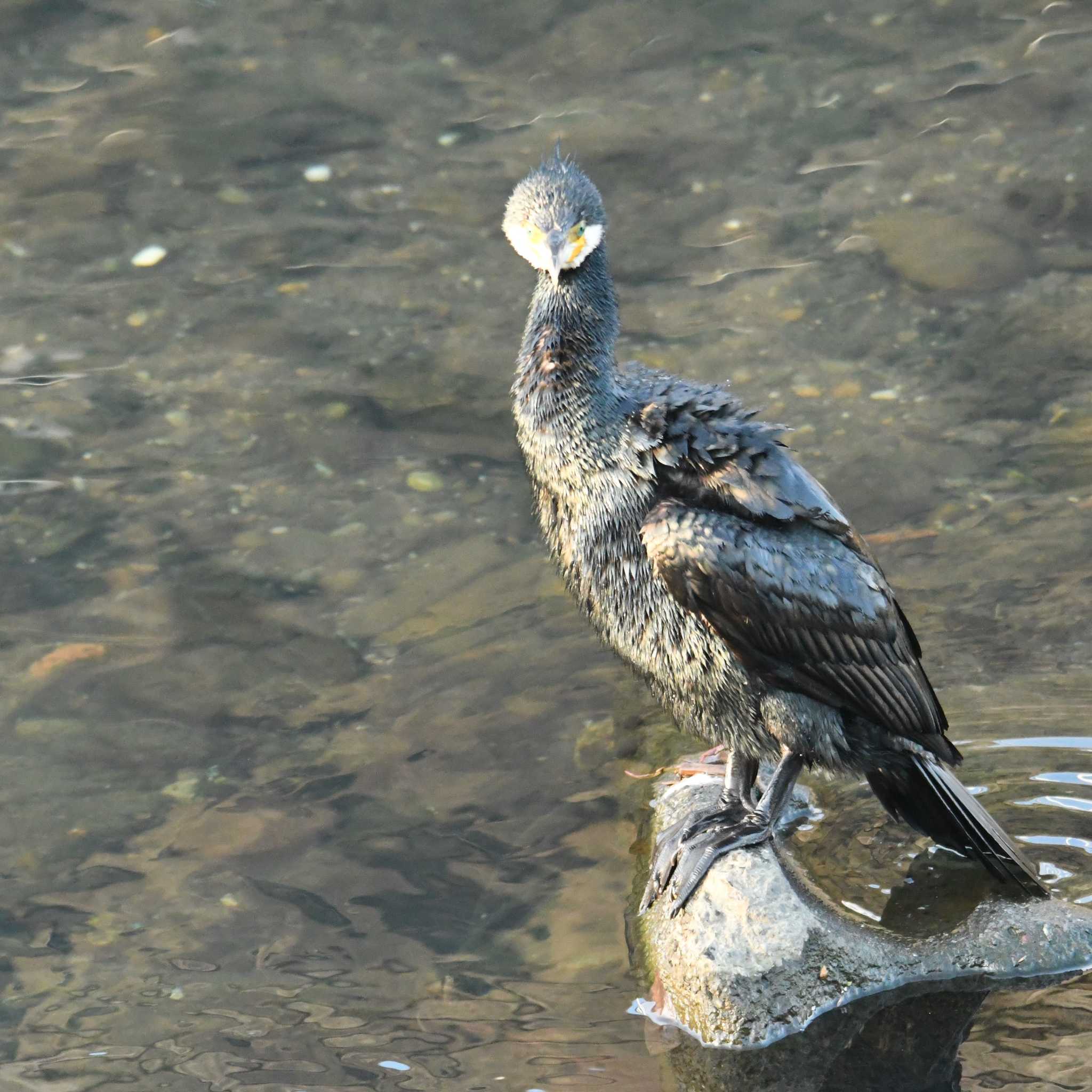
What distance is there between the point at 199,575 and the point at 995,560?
10.6 ft

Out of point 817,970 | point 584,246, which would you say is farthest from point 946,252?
point 817,970

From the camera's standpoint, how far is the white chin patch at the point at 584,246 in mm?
4859

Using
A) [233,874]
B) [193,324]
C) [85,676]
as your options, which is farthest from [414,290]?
[233,874]

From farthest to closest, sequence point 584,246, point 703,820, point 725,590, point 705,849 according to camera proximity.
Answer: point 584,246 → point 703,820 → point 705,849 → point 725,590

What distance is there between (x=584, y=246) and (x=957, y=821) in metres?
2.06

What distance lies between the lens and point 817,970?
4.40 metres

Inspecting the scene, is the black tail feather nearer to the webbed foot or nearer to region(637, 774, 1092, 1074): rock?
region(637, 774, 1092, 1074): rock

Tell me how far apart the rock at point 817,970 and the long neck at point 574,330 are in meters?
1.50

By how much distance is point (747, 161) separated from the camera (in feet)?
29.6

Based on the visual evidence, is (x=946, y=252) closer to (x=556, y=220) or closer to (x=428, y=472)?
(x=428, y=472)

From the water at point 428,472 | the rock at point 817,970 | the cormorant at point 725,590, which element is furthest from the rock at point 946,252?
the rock at point 817,970

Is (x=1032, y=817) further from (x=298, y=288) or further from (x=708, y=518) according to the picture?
(x=298, y=288)

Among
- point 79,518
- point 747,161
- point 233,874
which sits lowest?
point 233,874

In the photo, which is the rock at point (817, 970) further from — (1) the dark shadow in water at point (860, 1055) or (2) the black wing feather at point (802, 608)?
(2) the black wing feather at point (802, 608)
